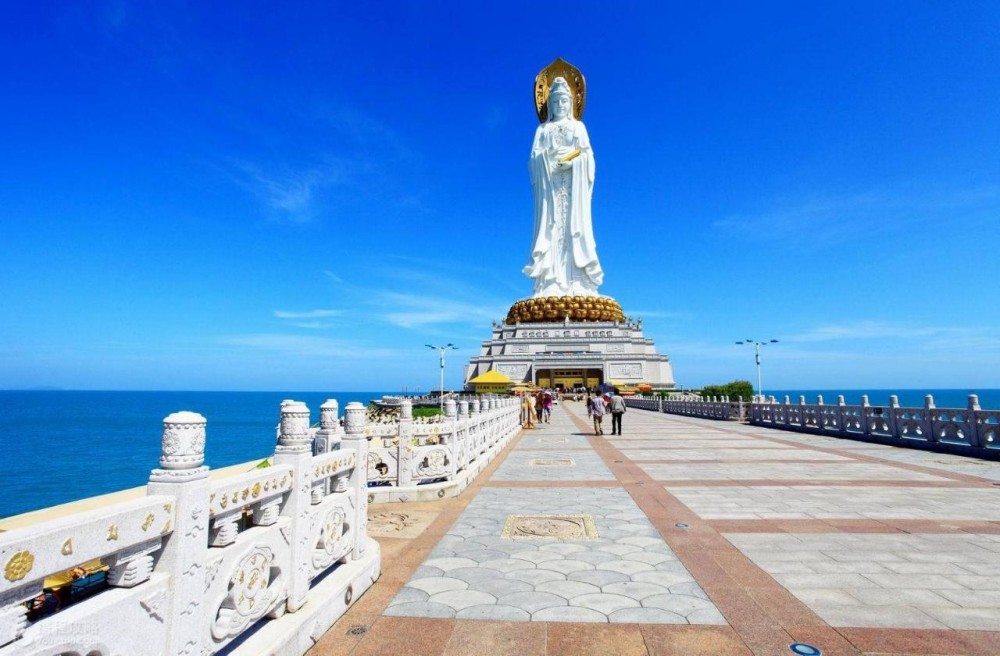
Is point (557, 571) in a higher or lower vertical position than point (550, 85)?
lower

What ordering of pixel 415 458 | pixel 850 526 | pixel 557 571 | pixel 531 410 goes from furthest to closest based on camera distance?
pixel 531 410
pixel 415 458
pixel 850 526
pixel 557 571

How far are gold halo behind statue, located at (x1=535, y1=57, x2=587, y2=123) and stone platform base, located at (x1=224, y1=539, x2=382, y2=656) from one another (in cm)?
5011

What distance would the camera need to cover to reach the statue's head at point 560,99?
47.2 meters

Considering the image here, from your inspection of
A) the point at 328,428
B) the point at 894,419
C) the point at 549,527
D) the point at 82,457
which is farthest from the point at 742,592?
the point at 82,457

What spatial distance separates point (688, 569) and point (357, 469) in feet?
9.09

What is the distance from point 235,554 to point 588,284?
48.8 m

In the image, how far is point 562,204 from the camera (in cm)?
4853

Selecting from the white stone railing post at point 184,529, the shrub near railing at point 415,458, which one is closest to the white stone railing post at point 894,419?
the shrub near railing at point 415,458

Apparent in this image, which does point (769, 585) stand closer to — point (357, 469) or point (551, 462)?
point (357, 469)

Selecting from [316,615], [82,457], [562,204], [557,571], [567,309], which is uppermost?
[562,204]

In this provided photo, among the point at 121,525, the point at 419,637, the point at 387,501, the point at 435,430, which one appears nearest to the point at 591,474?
the point at 435,430

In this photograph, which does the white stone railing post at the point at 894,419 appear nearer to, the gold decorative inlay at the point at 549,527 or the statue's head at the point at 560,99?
the gold decorative inlay at the point at 549,527

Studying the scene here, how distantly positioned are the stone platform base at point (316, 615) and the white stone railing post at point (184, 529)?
1.76ft

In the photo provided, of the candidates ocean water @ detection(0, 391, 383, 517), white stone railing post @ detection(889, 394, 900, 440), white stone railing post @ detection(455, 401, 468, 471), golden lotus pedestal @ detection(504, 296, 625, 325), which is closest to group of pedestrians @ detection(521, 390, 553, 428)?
ocean water @ detection(0, 391, 383, 517)
